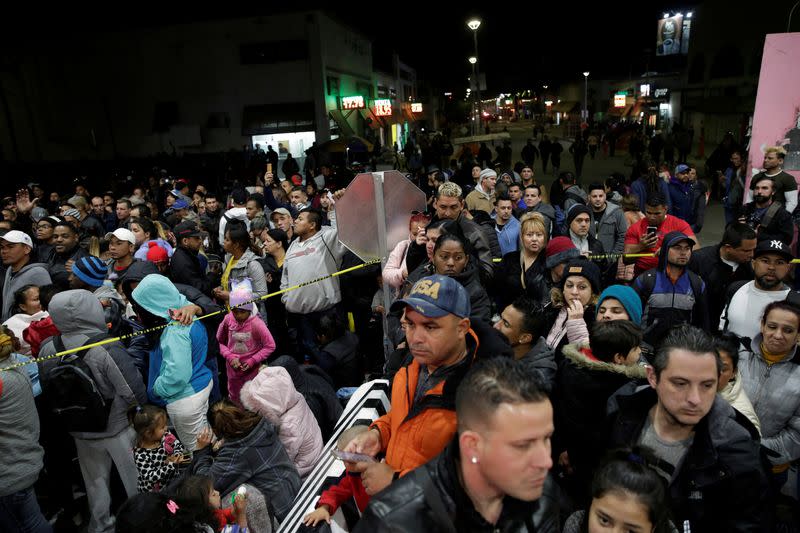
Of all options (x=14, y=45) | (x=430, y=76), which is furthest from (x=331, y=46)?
(x=430, y=76)

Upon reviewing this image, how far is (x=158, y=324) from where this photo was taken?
4.66 m

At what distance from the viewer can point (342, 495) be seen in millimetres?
2877

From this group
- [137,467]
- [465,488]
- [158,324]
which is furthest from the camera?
[158,324]

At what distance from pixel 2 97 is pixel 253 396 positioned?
123 feet

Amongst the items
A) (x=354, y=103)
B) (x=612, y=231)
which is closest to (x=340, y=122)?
(x=354, y=103)

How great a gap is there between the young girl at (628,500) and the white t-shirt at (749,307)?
2.77 m

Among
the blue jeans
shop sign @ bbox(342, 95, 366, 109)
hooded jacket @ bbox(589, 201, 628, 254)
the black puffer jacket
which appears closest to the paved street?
hooded jacket @ bbox(589, 201, 628, 254)

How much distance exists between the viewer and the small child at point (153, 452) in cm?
418

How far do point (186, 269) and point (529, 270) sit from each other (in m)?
4.35

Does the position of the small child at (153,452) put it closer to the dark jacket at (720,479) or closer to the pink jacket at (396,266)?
the pink jacket at (396,266)

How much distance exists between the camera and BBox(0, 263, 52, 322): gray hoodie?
6324mm

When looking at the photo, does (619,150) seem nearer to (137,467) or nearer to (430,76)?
(137,467)

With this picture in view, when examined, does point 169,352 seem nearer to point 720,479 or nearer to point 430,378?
point 430,378

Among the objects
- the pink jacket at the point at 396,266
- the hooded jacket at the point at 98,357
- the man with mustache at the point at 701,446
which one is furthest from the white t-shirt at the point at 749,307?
the hooded jacket at the point at 98,357
